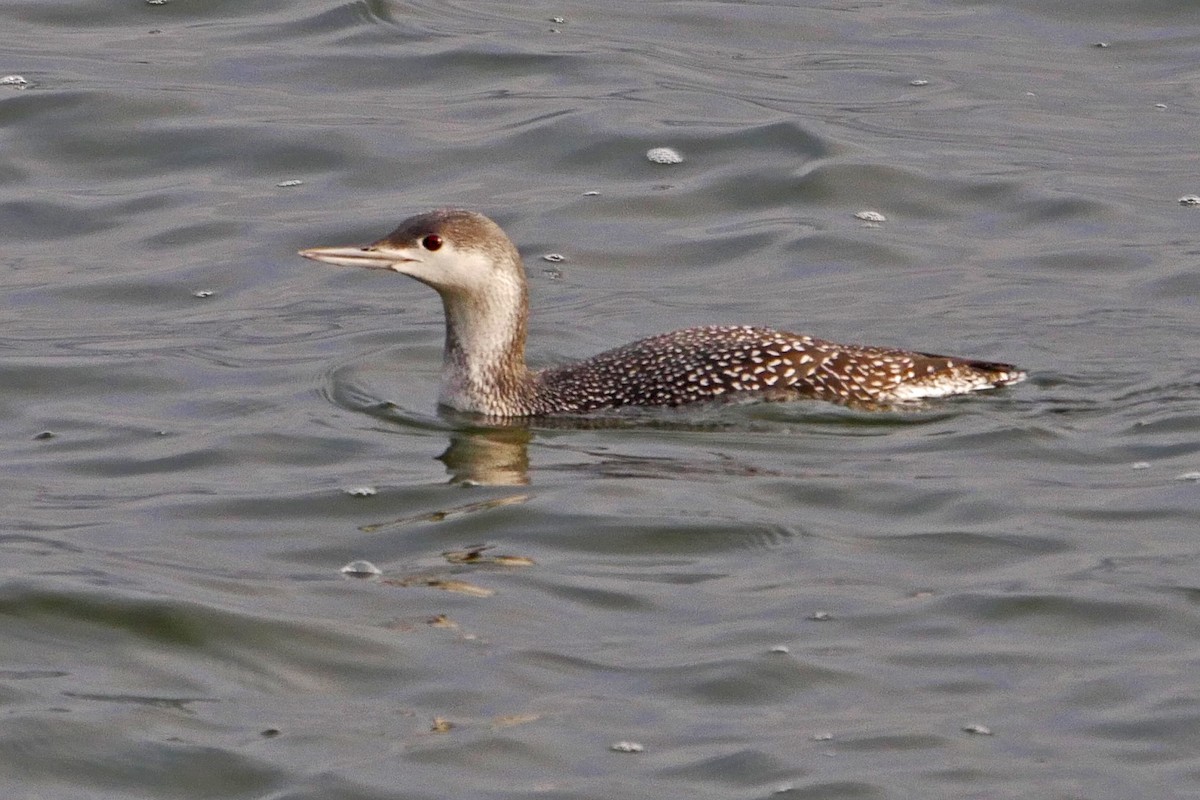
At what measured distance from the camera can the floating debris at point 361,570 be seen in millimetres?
7555

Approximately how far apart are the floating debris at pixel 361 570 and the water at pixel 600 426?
39 millimetres

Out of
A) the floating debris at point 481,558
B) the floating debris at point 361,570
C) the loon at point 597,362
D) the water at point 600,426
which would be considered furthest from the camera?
the loon at point 597,362

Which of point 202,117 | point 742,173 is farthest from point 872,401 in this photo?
point 202,117

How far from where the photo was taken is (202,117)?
14023mm

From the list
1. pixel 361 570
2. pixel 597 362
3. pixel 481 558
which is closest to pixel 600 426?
pixel 597 362

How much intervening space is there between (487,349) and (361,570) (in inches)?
85.6

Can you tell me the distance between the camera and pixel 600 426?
941cm

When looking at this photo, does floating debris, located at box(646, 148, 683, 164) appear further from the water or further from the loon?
the loon

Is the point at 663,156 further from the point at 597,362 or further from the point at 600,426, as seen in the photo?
the point at 600,426

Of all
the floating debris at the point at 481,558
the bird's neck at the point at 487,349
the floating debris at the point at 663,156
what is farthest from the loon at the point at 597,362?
the floating debris at the point at 663,156

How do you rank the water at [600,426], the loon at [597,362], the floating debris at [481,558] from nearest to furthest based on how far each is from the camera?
the water at [600,426]
the floating debris at [481,558]
the loon at [597,362]

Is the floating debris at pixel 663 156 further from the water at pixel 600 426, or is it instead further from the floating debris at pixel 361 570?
the floating debris at pixel 361 570

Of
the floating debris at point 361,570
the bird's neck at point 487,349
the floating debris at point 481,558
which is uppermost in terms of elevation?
the bird's neck at point 487,349

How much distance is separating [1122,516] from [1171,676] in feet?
5.18
